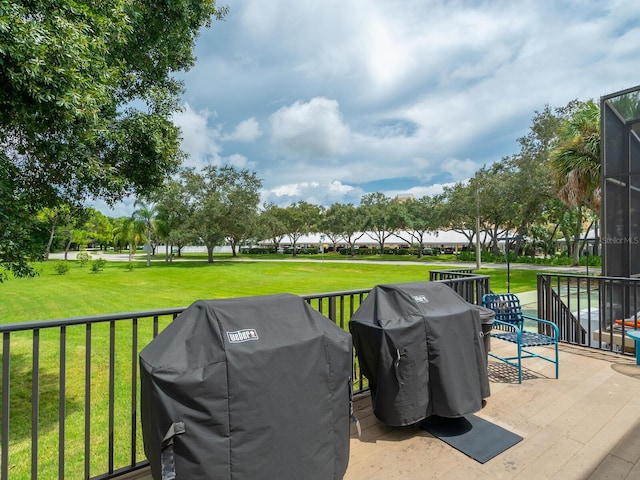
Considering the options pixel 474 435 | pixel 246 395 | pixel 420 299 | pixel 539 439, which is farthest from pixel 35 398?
pixel 539 439

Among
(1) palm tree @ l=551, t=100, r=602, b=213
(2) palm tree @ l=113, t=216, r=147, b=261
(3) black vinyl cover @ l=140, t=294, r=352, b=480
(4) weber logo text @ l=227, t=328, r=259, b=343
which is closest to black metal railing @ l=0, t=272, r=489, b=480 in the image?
(3) black vinyl cover @ l=140, t=294, r=352, b=480

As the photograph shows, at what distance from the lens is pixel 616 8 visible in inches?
225

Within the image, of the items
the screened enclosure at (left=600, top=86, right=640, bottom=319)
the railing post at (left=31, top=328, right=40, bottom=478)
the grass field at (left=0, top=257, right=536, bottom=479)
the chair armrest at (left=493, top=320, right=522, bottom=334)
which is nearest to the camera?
the railing post at (left=31, top=328, right=40, bottom=478)

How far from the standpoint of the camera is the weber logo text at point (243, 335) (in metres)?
1.43

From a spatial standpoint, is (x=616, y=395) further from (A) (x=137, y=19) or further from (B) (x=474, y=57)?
(B) (x=474, y=57)

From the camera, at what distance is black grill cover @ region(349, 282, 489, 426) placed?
83.4 inches

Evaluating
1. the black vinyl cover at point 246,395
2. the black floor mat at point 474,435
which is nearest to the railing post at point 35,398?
the black vinyl cover at point 246,395

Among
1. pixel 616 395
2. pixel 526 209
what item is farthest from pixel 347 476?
pixel 526 209

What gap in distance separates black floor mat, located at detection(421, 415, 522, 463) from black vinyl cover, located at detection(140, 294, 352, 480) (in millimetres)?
1033

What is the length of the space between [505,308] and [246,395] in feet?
12.5

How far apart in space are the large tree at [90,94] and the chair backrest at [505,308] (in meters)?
4.36

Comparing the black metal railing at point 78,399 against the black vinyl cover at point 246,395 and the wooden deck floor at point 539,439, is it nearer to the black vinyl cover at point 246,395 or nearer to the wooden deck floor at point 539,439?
the black vinyl cover at point 246,395

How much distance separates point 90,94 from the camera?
2.71 meters

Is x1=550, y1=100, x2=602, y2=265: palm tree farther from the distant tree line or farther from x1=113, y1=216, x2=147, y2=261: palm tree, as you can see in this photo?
x1=113, y1=216, x2=147, y2=261: palm tree
